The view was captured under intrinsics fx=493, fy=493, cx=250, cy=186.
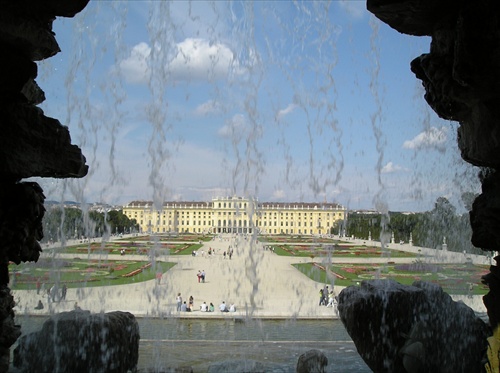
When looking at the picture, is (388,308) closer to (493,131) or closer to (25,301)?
(493,131)

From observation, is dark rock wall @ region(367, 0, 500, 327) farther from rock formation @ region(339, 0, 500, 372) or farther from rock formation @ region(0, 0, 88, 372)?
rock formation @ region(0, 0, 88, 372)

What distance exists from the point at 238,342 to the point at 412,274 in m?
11.2

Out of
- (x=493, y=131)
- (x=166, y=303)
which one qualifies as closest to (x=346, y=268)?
(x=166, y=303)

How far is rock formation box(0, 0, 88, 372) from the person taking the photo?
3729mm

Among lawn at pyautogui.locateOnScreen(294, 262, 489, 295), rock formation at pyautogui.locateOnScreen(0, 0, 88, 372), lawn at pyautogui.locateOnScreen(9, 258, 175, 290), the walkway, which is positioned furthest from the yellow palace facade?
rock formation at pyautogui.locateOnScreen(0, 0, 88, 372)

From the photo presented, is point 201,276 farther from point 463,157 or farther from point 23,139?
point 463,157

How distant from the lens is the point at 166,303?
1365cm

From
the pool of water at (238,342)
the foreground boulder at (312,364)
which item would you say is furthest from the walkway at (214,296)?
the foreground boulder at (312,364)

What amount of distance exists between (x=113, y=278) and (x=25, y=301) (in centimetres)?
571

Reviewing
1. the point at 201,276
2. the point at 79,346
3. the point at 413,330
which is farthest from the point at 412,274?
the point at 79,346

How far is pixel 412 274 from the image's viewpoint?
17797 millimetres

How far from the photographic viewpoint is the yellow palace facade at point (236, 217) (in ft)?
194

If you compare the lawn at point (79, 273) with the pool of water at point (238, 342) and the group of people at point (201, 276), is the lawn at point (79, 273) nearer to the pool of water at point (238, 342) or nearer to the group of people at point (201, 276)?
the group of people at point (201, 276)

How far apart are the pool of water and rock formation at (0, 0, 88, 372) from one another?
2340 millimetres
